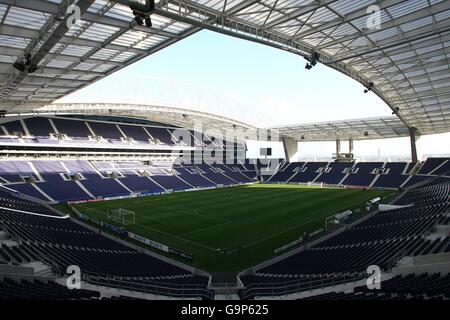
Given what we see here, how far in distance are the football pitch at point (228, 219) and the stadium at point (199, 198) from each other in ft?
0.63

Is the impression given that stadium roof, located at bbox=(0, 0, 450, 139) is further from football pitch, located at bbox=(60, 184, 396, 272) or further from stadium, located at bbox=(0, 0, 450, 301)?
football pitch, located at bbox=(60, 184, 396, 272)

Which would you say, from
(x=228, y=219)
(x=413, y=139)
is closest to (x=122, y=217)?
(x=228, y=219)

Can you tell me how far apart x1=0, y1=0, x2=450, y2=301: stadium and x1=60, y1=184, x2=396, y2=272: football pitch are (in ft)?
0.63

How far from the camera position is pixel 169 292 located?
13.7 meters

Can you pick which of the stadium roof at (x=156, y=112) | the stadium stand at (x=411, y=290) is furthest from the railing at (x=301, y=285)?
the stadium roof at (x=156, y=112)

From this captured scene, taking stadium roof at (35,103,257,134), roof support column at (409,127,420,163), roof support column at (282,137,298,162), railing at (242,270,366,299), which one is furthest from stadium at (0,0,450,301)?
roof support column at (282,137,298,162)

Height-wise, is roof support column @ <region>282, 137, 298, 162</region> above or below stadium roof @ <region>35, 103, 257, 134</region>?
below

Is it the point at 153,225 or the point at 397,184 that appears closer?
the point at 153,225

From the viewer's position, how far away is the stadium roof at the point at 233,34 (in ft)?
54.1

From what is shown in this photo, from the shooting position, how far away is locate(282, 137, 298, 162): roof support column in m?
77.5
